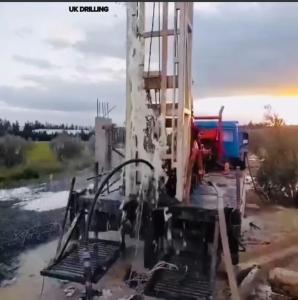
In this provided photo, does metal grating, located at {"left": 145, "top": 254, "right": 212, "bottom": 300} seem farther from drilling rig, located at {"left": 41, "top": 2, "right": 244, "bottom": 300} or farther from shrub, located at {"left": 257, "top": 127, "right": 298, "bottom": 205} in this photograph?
shrub, located at {"left": 257, "top": 127, "right": 298, "bottom": 205}

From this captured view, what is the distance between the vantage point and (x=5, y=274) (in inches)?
98.1

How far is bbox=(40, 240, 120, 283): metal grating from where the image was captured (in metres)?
1.52

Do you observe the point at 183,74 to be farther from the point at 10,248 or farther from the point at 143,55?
the point at 10,248

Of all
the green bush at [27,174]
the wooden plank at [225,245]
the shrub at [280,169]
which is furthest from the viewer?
the shrub at [280,169]

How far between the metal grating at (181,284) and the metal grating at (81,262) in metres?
0.22

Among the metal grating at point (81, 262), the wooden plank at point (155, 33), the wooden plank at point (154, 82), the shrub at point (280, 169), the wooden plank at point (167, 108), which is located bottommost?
the metal grating at point (81, 262)

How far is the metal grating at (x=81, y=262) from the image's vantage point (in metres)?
1.52

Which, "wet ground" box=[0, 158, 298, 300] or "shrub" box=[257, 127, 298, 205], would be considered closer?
"wet ground" box=[0, 158, 298, 300]

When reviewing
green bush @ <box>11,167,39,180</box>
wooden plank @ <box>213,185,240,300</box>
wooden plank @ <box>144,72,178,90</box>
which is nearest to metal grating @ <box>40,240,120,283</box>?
wooden plank @ <box>213,185,240,300</box>

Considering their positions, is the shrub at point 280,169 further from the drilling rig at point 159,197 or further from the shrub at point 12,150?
the shrub at point 12,150

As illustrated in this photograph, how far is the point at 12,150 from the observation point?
85.6 inches

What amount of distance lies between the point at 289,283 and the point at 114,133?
53.0 inches

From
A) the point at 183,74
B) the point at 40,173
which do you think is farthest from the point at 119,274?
the point at 183,74

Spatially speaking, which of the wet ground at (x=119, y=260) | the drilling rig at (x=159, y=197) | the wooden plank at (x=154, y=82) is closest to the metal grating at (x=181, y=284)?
the drilling rig at (x=159, y=197)
